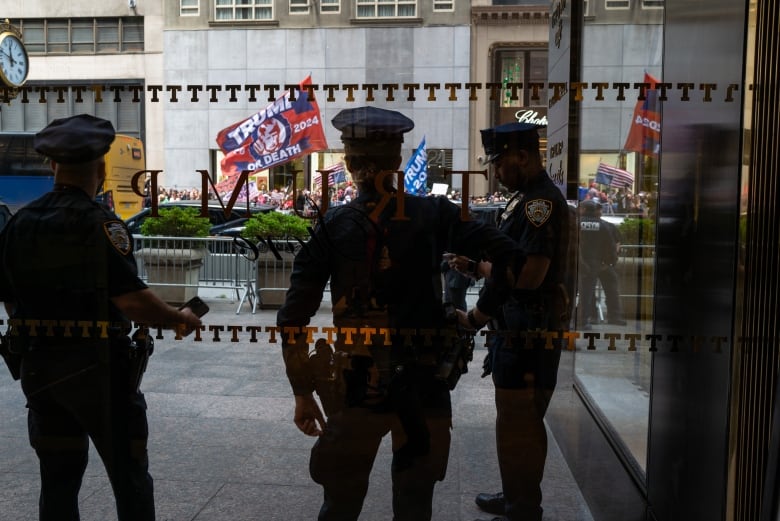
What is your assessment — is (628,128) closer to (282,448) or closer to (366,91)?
(366,91)

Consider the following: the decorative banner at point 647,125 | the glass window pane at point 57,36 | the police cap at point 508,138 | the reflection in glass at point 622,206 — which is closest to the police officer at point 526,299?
the police cap at point 508,138

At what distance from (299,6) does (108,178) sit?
922mm

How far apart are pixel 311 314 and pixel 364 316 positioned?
0.19 metres

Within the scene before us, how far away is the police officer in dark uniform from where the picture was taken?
267 centimetres

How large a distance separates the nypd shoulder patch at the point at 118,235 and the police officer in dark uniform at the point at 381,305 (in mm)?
591

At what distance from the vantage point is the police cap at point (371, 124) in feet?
8.86

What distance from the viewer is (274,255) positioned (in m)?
2.73

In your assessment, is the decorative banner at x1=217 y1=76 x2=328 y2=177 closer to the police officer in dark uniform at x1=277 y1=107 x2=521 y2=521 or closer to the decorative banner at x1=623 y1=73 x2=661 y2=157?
the police officer in dark uniform at x1=277 y1=107 x2=521 y2=521

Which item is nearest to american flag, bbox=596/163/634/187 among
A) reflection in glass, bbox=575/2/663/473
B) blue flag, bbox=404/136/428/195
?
reflection in glass, bbox=575/2/663/473

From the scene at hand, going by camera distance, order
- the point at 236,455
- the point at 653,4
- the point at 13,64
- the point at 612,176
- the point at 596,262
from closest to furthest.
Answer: the point at 13,64
the point at 653,4
the point at 612,176
the point at 236,455
the point at 596,262

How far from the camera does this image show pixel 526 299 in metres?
2.79

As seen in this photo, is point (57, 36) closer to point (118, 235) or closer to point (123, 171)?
point (123, 171)

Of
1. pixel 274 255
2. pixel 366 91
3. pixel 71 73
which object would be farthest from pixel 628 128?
pixel 71 73

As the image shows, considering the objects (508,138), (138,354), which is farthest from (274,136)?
(138,354)
